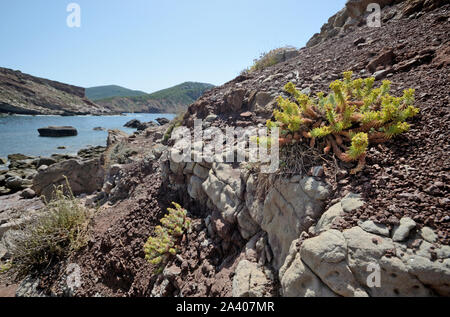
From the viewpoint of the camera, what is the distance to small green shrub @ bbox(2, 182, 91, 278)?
4062mm

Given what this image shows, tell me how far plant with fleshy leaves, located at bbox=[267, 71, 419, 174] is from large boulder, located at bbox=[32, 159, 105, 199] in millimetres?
8153

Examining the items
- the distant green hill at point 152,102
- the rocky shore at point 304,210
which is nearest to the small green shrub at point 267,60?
the rocky shore at point 304,210

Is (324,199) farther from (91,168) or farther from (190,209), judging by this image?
(91,168)

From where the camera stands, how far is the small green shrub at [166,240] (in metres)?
3.29

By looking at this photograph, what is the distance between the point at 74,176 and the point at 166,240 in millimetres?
7233

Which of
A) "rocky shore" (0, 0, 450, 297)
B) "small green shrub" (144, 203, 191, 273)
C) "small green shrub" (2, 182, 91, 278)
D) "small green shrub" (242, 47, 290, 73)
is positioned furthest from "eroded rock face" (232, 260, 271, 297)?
"small green shrub" (242, 47, 290, 73)

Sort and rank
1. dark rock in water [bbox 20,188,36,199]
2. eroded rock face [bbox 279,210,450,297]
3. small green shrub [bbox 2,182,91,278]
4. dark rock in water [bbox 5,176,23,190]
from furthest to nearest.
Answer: dark rock in water [bbox 5,176,23,190] → dark rock in water [bbox 20,188,36,199] → small green shrub [bbox 2,182,91,278] → eroded rock face [bbox 279,210,450,297]

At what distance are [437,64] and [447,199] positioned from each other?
2666 mm

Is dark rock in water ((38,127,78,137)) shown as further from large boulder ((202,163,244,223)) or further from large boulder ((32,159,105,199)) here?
large boulder ((202,163,244,223))

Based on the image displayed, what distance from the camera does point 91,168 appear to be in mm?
8586

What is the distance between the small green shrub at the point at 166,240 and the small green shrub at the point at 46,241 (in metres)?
1.93

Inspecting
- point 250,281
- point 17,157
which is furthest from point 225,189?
point 17,157

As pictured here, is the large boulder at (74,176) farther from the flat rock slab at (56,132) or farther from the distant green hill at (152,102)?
the distant green hill at (152,102)
